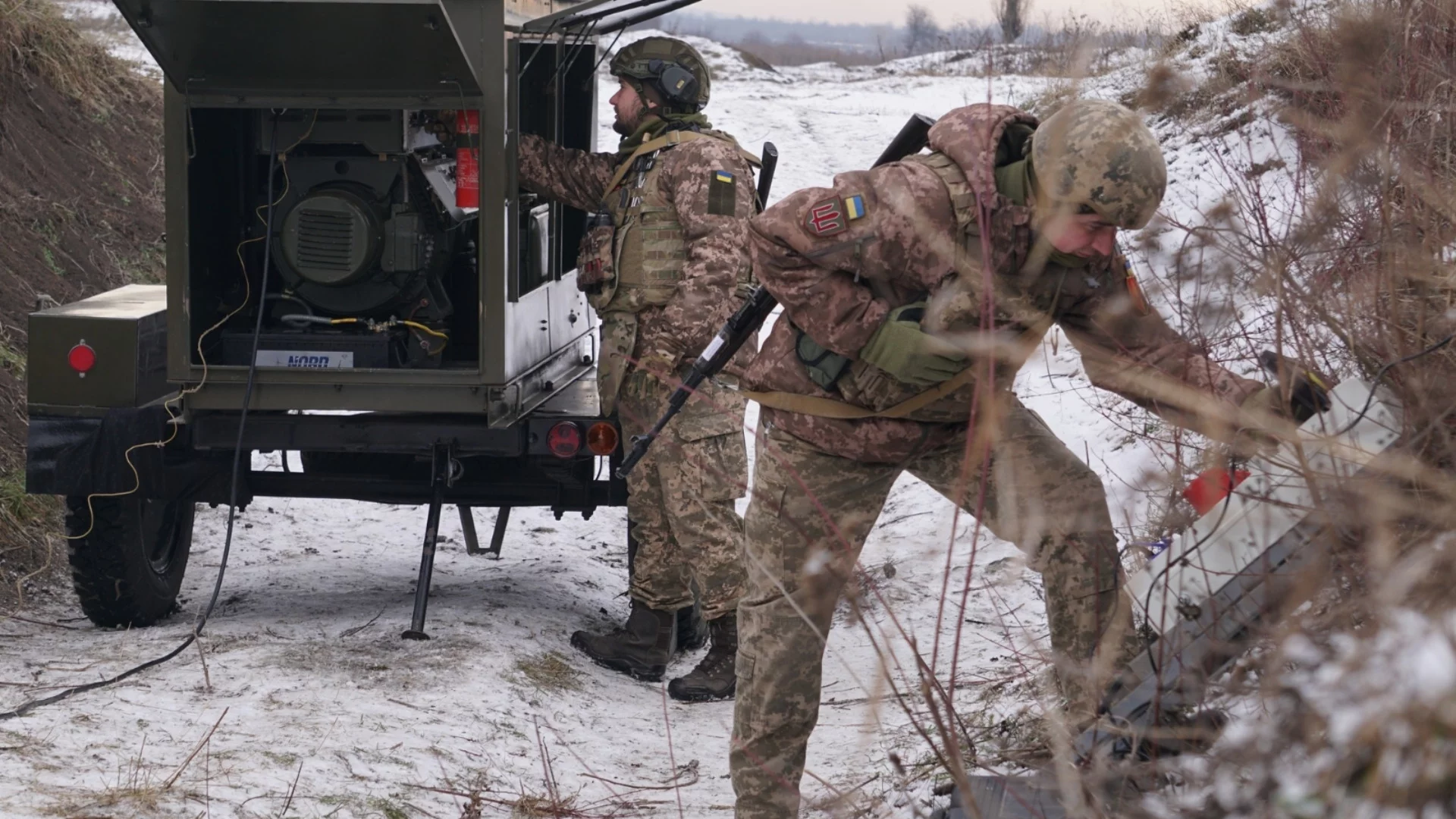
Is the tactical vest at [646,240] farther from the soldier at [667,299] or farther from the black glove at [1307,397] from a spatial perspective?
the black glove at [1307,397]

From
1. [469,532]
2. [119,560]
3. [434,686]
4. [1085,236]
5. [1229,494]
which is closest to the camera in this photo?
[1229,494]

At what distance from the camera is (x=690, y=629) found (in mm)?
5949

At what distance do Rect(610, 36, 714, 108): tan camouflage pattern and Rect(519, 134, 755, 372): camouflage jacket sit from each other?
0.29 meters

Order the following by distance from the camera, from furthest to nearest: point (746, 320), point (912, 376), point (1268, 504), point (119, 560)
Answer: point (119, 560) < point (746, 320) < point (912, 376) < point (1268, 504)

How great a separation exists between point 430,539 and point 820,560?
2.41 meters

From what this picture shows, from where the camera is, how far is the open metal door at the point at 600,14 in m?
4.93

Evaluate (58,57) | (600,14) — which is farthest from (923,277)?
(58,57)

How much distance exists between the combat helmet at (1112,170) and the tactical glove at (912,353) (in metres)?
0.42

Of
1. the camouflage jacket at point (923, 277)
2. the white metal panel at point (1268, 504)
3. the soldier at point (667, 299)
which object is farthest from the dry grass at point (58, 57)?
the white metal panel at point (1268, 504)

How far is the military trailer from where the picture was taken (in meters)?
4.93

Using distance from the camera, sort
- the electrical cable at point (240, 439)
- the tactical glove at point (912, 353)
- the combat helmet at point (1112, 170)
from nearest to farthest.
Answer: the combat helmet at point (1112, 170) → the tactical glove at point (912, 353) → the electrical cable at point (240, 439)

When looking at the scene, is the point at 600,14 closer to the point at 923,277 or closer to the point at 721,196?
the point at 721,196

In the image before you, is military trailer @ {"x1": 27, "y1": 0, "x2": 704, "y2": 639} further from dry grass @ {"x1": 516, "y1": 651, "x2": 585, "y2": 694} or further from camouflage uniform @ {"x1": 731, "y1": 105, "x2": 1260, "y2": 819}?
camouflage uniform @ {"x1": 731, "y1": 105, "x2": 1260, "y2": 819}

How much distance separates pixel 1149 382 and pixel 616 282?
3132 mm
